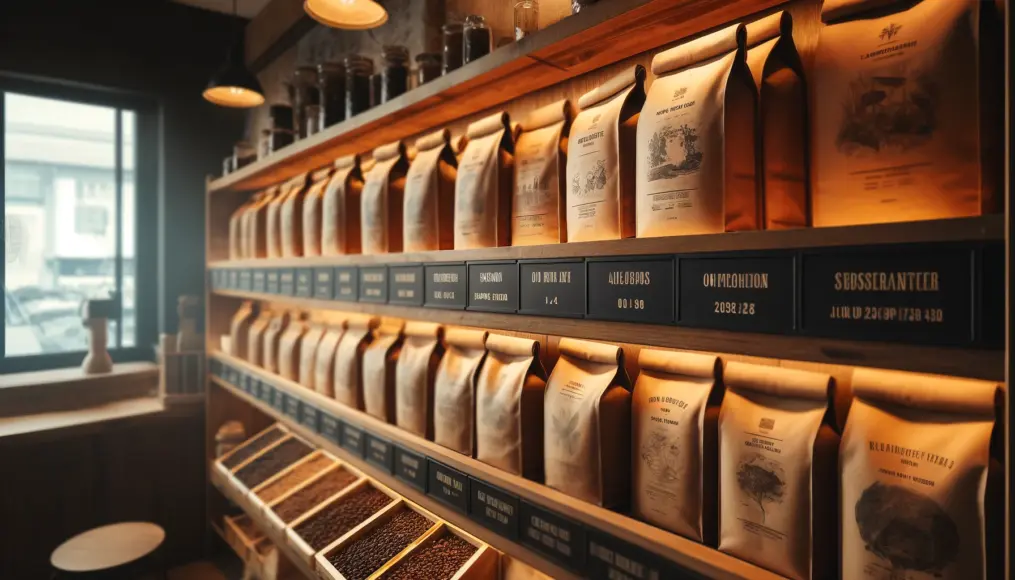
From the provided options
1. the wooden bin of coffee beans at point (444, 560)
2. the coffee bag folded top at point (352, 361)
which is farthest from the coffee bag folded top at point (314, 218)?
the wooden bin of coffee beans at point (444, 560)

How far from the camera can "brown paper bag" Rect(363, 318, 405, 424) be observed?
1815mm

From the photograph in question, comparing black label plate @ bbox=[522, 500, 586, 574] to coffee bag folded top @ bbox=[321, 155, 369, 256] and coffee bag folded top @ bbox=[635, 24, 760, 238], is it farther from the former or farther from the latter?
coffee bag folded top @ bbox=[321, 155, 369, 256]

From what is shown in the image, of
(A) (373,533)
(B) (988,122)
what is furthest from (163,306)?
(B) (988,122)

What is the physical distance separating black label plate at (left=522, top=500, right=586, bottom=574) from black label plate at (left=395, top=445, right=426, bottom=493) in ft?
1.35

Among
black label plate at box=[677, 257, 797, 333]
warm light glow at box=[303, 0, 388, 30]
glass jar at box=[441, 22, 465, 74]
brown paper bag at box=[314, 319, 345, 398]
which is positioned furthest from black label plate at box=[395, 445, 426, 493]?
warm light glow at box=[303, 0, 388, 30]

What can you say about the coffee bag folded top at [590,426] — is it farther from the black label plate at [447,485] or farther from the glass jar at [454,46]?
the glass jar at [454,46]

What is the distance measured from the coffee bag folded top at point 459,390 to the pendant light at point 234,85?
5.94 ft

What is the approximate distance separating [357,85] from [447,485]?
1371 mm

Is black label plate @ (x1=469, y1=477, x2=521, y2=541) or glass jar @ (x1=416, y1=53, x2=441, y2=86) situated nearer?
black label plate @ (x1=469, y1=477, x2=521, y2=541)

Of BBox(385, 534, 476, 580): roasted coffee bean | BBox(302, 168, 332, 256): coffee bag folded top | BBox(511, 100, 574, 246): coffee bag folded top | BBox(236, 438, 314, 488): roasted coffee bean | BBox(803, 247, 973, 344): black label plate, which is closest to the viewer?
BBox(803, 247, 973, 344): black label plate

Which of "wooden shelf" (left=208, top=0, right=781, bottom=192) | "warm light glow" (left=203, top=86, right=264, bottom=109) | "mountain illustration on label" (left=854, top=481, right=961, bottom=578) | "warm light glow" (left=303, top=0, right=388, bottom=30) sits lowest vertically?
"mountain illustration on label" (left=854, top=481, right=961, bottom=578)

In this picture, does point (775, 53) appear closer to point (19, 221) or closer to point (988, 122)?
point (988, 122)

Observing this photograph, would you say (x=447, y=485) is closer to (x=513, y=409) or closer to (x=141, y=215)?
(x=513, y=409)

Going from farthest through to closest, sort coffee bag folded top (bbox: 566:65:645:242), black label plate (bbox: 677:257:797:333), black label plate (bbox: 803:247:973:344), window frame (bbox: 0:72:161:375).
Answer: window frame (bbox: 0:72:161:375) → coffee bag folded top (bbox: 566:65:645:242) → black label plate (bbox: 677:257:797:333) → black label plate (bbox: 803:247:973:344)
